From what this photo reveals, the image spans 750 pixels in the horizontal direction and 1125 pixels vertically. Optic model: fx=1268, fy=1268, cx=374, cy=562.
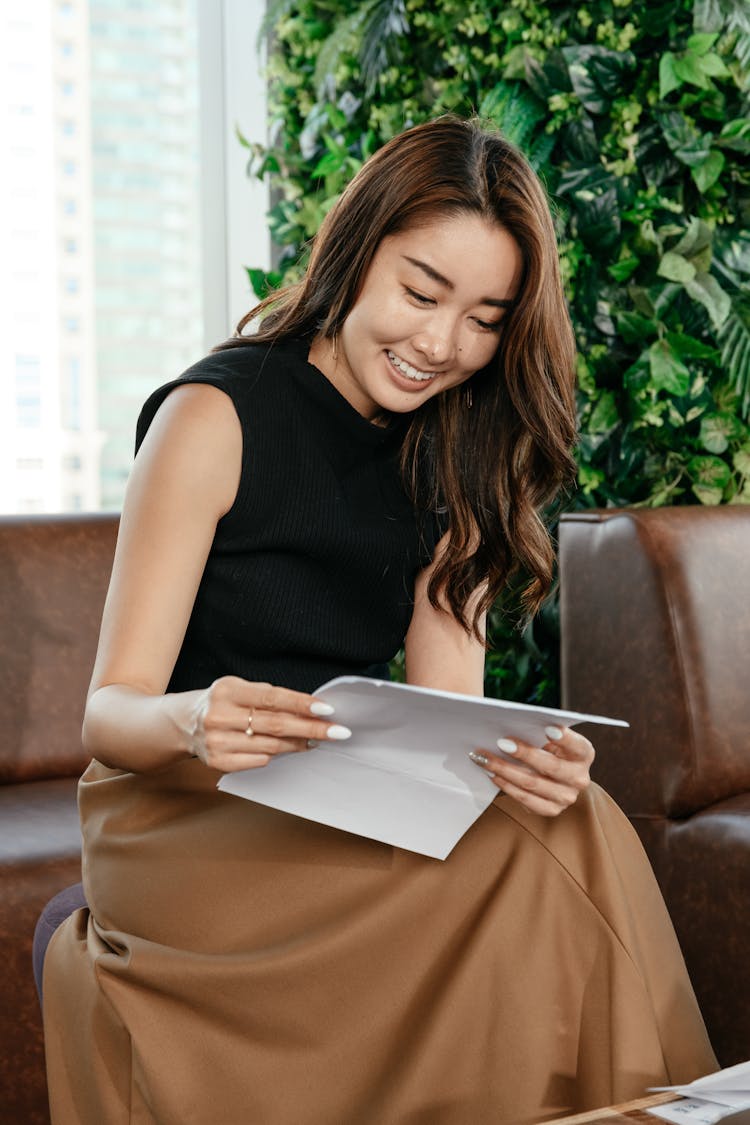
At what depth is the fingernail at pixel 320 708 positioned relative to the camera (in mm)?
954

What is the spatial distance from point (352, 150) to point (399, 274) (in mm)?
1662

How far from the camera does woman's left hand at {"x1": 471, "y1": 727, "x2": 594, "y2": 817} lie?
1.06 meters

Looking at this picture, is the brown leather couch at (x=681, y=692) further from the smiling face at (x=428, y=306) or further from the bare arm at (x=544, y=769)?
the bare arm at (x=544, y=769)

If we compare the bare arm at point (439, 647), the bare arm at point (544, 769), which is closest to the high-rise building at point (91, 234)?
the bare arm at point (439, 647)

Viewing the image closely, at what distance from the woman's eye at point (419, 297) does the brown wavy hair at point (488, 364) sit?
7 cm

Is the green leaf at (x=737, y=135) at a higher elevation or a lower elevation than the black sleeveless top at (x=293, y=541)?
higher

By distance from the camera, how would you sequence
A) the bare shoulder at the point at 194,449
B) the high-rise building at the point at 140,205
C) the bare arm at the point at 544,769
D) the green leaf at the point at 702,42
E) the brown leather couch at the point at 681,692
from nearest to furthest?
the bare arm at the point at 544,769, the bare shoulder at the point at 194,449, the brown leather couch at the point at 681,692, the green leaf at the point at 702,42, the high-rise building at the point at 140,205

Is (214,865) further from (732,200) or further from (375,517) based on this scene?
(732,200)

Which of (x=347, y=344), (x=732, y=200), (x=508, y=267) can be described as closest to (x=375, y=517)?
(x=347, y=344)

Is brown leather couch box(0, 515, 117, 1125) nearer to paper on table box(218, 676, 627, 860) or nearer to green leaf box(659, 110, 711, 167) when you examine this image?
paper on table box(218, 676, 627, 860)

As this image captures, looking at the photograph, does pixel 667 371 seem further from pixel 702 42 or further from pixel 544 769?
pixel 544 769

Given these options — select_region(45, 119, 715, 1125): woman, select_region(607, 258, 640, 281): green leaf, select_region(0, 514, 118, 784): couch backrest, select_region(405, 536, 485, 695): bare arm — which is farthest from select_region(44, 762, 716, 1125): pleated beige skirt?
select_region(607, 258, 640, 281): green leaf

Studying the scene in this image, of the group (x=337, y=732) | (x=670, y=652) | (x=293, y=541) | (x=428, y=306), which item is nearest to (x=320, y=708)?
(x=337, y=732)

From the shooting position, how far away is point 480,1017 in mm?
1044
